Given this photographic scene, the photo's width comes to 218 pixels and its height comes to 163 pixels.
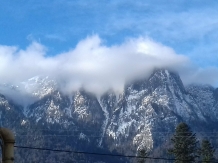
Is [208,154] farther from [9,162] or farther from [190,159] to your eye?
[9,162]

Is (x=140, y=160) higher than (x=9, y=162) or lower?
higher

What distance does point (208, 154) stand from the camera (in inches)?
3932

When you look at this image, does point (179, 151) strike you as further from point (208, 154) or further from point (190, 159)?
point (208, 154)

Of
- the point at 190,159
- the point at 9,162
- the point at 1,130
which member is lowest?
the point at 9,162

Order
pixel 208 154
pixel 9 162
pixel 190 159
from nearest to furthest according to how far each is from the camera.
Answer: pixel 9 162
pixel 190 159
pixel 208 154

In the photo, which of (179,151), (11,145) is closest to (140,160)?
(179,151)

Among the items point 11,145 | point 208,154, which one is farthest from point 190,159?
point 11,145

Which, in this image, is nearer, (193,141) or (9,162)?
(9,162)

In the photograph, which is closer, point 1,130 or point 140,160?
point 1,130

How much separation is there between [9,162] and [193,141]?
229 feet

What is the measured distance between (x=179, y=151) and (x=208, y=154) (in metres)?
10.5

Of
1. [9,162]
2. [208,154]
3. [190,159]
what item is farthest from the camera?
[208,154]

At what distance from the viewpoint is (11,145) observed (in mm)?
26422

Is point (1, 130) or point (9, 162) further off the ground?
point (1, 130)
